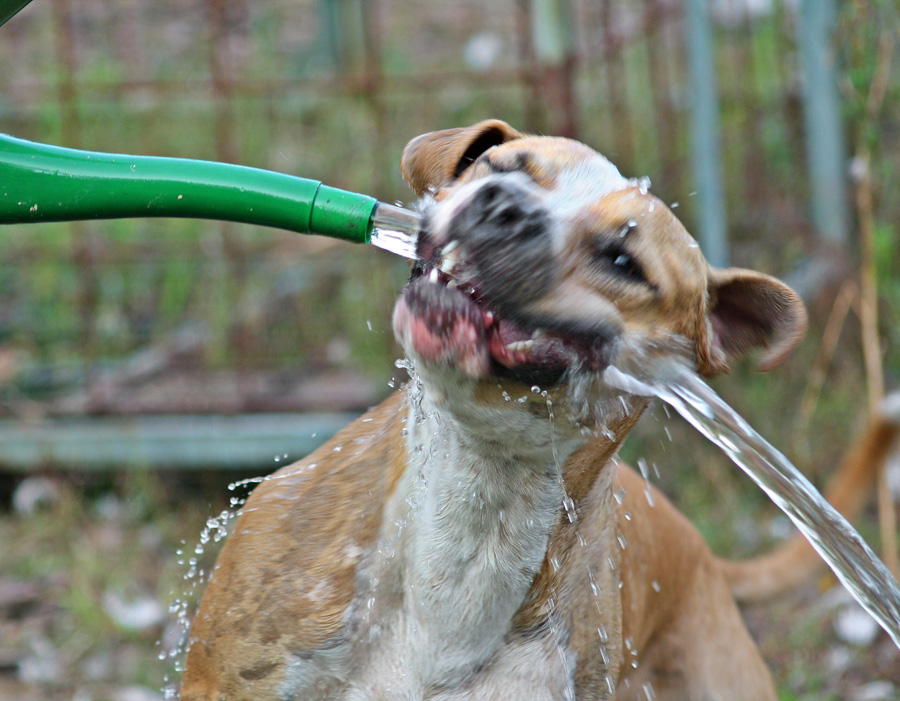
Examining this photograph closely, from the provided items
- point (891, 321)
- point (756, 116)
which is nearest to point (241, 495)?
point (891, 321)

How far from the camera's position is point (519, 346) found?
1907 millimetres

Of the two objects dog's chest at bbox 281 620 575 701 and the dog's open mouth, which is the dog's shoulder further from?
the dog's open mouth

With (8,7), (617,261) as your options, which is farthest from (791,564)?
(8,7)

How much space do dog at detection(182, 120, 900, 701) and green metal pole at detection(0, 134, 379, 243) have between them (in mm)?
206

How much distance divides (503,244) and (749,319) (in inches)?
35.2

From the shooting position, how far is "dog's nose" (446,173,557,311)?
73.2 inches

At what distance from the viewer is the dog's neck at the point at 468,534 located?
220 cm

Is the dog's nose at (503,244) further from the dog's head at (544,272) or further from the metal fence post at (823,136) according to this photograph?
the metal fence post at (823,136)

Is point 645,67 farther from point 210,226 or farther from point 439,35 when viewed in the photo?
point 210,226

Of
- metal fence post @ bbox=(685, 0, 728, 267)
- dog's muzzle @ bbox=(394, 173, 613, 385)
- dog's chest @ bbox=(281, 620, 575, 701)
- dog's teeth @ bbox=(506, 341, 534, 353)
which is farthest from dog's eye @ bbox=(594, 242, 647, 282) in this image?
metal fence post @ bbox=(685, 0, 728, 267)

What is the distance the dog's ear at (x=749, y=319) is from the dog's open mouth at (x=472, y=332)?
1.86 ft

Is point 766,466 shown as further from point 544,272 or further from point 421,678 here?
point 421,678

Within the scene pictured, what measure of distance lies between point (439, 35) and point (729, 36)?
292 centimetres

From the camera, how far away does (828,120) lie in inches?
226
